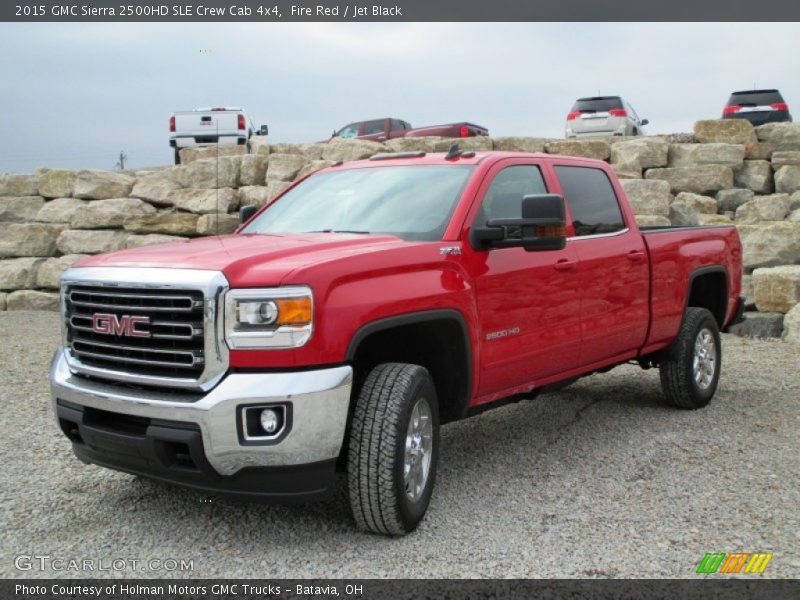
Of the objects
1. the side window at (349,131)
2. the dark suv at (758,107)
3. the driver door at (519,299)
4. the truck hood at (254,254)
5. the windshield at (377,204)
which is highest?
the dark suv at (758,107)

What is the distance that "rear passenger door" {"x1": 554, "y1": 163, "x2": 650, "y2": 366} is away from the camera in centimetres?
560

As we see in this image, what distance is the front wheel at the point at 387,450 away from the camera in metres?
3.88

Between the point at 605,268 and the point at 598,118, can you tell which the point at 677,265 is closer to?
the point at 605,268

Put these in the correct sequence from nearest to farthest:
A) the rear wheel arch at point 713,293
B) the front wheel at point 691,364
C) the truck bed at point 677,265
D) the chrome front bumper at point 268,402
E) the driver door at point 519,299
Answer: the chrome front bumper at point 268,402, the driver door at point 519,299, the truck bed at point 677,265, the front wheel at point 691,364, the rear wheel arch at point 713,293

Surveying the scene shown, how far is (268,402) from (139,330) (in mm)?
757

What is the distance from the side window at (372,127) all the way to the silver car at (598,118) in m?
6.93

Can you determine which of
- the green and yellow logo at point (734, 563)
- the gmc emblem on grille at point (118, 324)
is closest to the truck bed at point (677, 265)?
the green and yellow logo at point (734, 563)

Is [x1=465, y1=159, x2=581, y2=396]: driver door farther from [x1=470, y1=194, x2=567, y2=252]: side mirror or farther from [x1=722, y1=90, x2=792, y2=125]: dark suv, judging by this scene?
[x1=722, y1=90, x2=792, y2=125]: dark suv

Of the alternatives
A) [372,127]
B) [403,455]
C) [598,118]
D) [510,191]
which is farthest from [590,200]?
[372,127]

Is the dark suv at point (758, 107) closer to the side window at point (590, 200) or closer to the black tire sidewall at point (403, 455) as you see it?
the side window at point (590, 200)

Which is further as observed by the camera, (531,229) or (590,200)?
(590,200)

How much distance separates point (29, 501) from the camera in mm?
4758

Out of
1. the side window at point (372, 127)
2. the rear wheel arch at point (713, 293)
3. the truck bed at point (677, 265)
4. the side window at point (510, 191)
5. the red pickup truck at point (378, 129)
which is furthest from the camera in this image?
the side window at point (372, 127)

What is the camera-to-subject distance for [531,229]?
4824 mm
